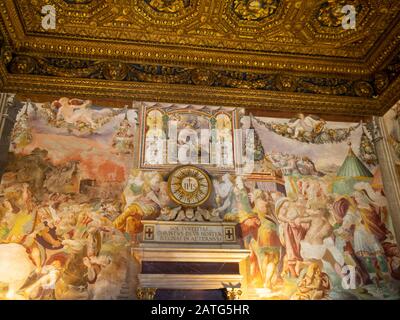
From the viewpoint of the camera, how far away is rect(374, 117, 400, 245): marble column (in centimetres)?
818

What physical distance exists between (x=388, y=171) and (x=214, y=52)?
4.46m

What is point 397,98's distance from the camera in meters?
8.71

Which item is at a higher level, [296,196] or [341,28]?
[341,28]

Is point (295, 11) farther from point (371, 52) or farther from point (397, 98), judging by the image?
point (397, 98)

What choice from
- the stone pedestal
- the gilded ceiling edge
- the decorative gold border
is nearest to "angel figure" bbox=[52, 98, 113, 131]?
the gilded ceiling edge

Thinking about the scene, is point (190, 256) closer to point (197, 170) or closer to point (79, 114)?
point (197, 170)

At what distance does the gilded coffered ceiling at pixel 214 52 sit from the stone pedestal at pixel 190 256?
2.83m

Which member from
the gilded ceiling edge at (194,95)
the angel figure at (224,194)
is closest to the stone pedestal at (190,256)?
the angel figure at (224,194)

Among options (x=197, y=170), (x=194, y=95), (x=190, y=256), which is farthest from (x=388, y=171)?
(x=190, y=256)

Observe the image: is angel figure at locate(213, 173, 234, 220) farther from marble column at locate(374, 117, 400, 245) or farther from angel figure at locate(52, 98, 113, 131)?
marble column at locate(374, 117, 400, 245)

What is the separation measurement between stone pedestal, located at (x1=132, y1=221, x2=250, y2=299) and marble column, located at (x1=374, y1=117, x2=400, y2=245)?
10.5 feet

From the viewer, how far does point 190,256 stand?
23.8 feet
